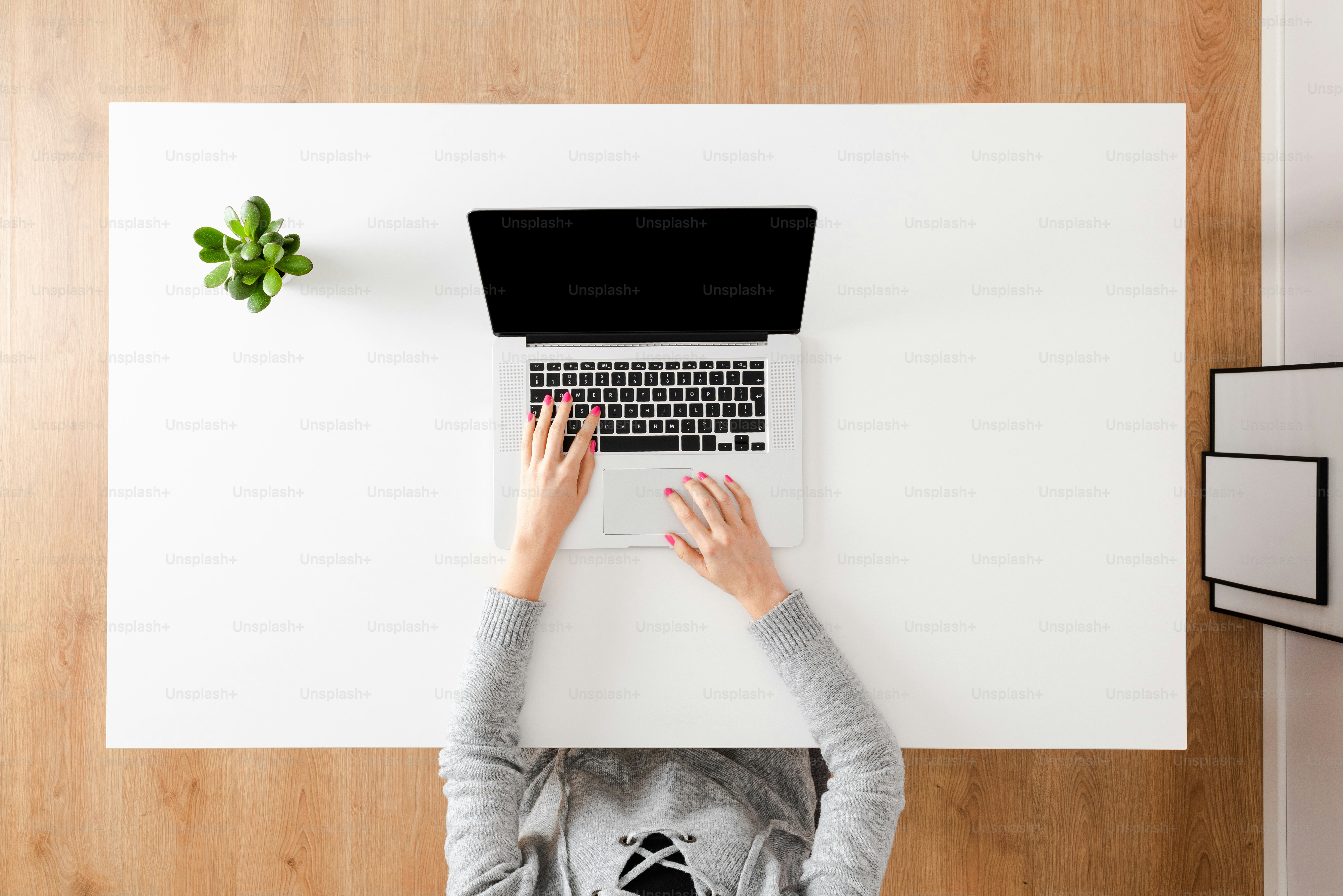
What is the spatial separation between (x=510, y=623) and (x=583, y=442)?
0.24 meters

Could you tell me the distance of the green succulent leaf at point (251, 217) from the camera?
0.80 metres

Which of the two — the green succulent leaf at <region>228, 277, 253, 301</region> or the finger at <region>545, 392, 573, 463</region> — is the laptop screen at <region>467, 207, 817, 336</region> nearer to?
the finger at <region>545, 392, 573, 463</region>

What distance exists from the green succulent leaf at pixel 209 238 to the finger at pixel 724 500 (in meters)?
0.66

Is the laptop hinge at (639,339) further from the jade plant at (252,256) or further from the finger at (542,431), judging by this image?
the jade plant at (252,256)

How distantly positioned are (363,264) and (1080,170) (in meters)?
0.95

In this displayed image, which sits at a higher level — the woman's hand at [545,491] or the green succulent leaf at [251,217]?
the green succulent leaf at [251,217]

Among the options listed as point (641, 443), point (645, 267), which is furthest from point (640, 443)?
point (645, 267)

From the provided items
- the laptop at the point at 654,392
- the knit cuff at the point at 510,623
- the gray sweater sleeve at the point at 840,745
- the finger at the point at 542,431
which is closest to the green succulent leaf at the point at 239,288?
the laptop at the point at 654,392

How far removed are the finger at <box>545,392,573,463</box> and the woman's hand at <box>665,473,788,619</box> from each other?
0.50 feet

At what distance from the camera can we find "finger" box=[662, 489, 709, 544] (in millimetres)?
830

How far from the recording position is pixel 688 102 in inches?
51.6

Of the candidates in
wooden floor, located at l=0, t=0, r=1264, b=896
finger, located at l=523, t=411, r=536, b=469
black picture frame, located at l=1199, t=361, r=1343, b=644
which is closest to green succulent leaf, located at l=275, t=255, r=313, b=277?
finger, located at l=523, t=411, r=536, b=469

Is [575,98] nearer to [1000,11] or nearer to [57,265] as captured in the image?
[1000,11]

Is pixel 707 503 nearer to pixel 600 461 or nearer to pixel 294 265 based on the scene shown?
pixel 600 461
